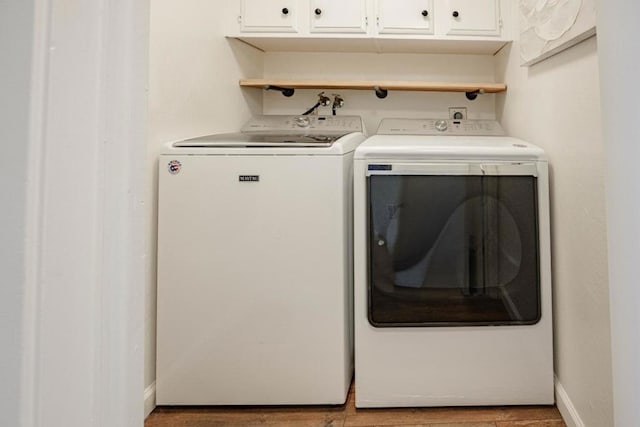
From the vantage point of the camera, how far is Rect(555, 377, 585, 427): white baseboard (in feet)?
4.42

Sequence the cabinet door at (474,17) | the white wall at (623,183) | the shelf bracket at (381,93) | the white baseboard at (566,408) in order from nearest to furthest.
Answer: the white wall at (623,183)
the white baseboard at (566,408)
the cabinet door at (474,17)
the shelf bracket at (381,93)

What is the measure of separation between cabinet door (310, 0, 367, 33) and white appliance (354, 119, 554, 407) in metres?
0.98

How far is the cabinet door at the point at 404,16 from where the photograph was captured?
7.00ft

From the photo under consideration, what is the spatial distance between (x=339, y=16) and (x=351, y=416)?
196 cm

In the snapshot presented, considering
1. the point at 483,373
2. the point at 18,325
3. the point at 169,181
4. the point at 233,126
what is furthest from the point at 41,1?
the point at 233,126

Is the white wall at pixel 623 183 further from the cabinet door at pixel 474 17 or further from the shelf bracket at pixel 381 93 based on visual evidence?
the shelf bracket at pixel 381 93

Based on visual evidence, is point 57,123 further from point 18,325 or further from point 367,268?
point 367,268

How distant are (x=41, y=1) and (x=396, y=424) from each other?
156 cm

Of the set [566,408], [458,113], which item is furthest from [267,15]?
[566,408]

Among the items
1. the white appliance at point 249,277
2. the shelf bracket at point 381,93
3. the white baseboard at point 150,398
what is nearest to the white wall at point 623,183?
the white appliance at point 249,277

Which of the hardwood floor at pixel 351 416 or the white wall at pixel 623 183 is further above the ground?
the white wall at pixel 623 183

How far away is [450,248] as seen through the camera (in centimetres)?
152

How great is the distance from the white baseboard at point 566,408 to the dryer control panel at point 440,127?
1.35 meters

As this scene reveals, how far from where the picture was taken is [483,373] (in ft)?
4.99
